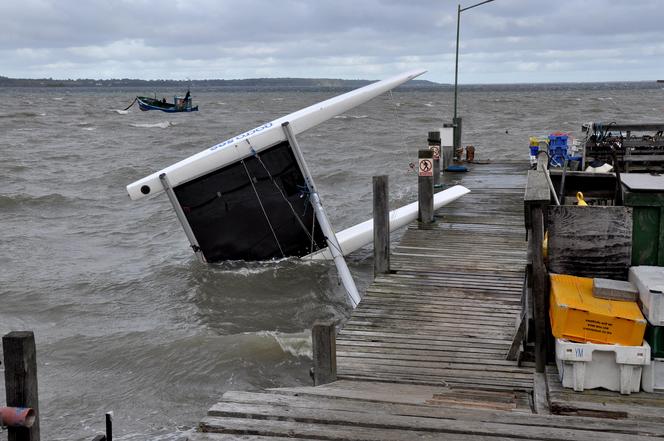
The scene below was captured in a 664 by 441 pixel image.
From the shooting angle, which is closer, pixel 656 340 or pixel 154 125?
pixel 656 340

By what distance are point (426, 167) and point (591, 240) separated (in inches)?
242

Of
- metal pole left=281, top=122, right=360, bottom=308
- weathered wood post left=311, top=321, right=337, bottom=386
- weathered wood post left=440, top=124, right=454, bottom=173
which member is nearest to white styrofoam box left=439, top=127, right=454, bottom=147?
weathered wood post left=440, top=124, right=454, bottom=173

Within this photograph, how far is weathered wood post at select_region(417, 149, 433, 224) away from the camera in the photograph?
11820 mm

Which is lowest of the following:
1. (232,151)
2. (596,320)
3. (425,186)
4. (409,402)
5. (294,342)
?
(294,342)

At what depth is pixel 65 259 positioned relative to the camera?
15805 millimetres

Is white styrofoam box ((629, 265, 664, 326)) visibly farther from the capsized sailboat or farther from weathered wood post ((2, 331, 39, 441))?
the capsized sailboat

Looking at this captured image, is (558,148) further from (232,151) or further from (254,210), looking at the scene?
(232,151)

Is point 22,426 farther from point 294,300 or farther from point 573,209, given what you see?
point 294,300

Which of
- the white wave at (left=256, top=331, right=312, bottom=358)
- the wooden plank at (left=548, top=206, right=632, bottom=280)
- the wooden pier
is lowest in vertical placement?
the white wave at (left=256, top=331, right=312, bottom=358)

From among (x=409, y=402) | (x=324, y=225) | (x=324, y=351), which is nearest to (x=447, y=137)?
(x=324, y=225)

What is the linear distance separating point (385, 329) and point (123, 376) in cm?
373

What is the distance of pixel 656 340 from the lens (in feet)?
16.9

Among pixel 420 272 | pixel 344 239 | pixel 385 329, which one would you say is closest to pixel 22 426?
pixel 385 329

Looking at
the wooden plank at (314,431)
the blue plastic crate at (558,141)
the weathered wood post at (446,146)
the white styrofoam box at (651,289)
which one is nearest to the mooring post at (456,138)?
the weathered wood post at (446,146)
